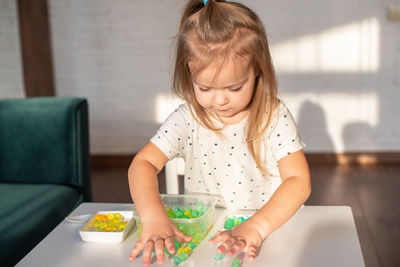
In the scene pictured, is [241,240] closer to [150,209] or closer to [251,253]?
[251,253]

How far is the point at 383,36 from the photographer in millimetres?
3617

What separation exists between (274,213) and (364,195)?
7.26 feet

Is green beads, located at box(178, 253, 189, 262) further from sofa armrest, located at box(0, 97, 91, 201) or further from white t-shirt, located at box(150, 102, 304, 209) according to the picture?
sofa armrest, located at box(0, 97, 91, 201)

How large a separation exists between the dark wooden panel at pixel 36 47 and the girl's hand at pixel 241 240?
10.6 feet

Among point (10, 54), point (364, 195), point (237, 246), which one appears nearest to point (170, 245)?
point (237, 246)

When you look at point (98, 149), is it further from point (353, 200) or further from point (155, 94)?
point (353, 200)

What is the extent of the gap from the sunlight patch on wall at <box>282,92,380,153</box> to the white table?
260cm

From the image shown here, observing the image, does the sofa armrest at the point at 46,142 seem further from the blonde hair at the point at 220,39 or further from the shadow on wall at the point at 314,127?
the shadow on wall at the point at 314,127

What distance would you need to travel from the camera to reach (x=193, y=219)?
113cm

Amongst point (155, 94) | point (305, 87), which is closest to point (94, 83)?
point (155, 94)

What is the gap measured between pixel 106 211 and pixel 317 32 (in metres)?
2.77

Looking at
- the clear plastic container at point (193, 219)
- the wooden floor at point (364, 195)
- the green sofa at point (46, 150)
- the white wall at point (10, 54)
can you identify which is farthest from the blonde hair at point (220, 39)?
the white wall at point (10, 54)

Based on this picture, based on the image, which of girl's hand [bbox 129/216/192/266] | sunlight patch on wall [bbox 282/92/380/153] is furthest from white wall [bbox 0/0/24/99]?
girl's hand [bbox 129/216/192/266]

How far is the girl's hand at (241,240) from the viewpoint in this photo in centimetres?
101
